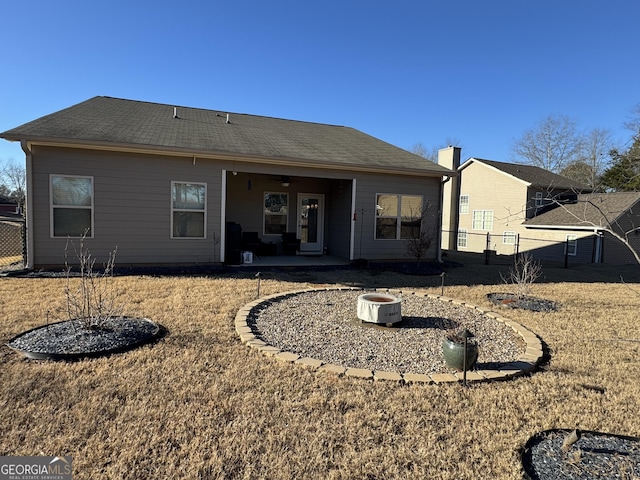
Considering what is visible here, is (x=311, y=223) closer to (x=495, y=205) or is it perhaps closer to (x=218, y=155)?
(x=218, y=155)

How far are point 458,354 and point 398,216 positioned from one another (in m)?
7.75

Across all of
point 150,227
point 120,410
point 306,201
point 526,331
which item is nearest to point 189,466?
point 120,410

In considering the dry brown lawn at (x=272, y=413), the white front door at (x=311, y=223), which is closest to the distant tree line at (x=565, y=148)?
the white front door at (x=311, y=223)

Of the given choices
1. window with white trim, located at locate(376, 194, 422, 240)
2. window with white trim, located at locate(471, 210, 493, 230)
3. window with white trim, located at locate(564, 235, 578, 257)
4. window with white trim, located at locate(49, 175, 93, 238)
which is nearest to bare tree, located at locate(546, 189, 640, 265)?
window with white trim, located at locate(564, 235, 578, 257)

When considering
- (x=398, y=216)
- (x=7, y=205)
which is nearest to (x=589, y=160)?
(x=398, y=216)

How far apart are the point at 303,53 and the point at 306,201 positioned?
544cm

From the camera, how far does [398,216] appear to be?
10797 mm

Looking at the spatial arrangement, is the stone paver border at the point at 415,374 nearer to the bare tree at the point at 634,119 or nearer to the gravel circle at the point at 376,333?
the gravel circle at the point at 376,333

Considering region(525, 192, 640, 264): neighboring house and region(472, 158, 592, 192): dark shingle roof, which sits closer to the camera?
region(525, 192, 640, 264): neighboring house

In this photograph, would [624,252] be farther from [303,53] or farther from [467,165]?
[303,53]

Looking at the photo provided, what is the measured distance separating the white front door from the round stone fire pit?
7542 millimetres

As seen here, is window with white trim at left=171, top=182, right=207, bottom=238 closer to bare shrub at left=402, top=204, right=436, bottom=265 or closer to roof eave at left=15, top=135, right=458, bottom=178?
roof eave at left=15, top=135, right=458, bottom=178

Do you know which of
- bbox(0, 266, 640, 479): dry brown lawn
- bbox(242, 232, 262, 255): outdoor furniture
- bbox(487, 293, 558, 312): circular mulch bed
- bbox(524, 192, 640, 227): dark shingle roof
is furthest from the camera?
bbox(524, 192, 640, 227): dark shingle roof

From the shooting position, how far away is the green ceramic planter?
3287 millimetres
